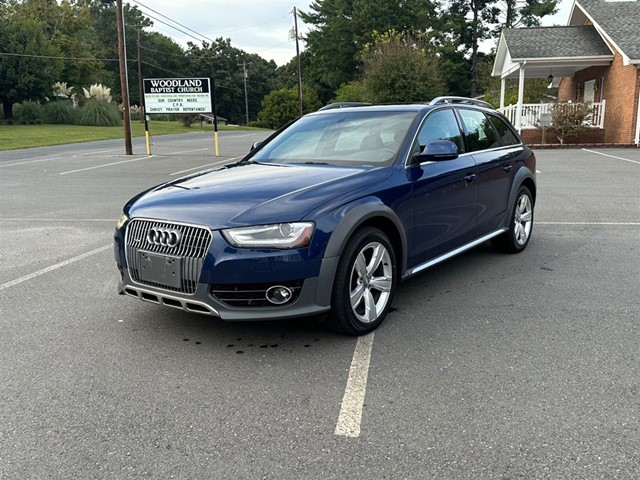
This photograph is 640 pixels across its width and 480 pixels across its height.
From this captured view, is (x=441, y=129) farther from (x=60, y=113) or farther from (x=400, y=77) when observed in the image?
(x=60, y=113)

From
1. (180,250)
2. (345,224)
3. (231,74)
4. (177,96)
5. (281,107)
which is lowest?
(180,250)

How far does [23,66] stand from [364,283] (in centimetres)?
5843

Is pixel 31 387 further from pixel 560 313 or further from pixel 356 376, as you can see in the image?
pixel 560 313

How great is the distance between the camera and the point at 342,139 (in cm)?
509

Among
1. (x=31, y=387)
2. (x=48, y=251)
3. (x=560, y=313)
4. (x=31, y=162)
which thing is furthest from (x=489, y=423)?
(x=31, y=162)

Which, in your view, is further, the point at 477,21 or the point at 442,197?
the point at 477,21

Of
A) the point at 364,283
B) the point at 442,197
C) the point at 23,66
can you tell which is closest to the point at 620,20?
the point at 442,197

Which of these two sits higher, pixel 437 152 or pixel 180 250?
pixel 437 152

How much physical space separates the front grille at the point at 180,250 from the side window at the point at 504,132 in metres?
3.86

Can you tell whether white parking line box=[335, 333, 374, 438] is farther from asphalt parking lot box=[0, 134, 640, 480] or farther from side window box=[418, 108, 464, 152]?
side window box=[418, 108, 464, 152]

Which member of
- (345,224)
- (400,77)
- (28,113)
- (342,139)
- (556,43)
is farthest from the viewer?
(28,113)

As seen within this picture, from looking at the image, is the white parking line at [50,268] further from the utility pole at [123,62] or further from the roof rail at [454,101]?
the utility pole at [123,62]

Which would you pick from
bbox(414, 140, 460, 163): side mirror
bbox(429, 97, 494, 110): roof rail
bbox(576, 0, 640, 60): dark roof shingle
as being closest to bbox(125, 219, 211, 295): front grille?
bbox(414, 140, 460, 163): side mirror

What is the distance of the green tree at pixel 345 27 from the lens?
57562 millimetres
